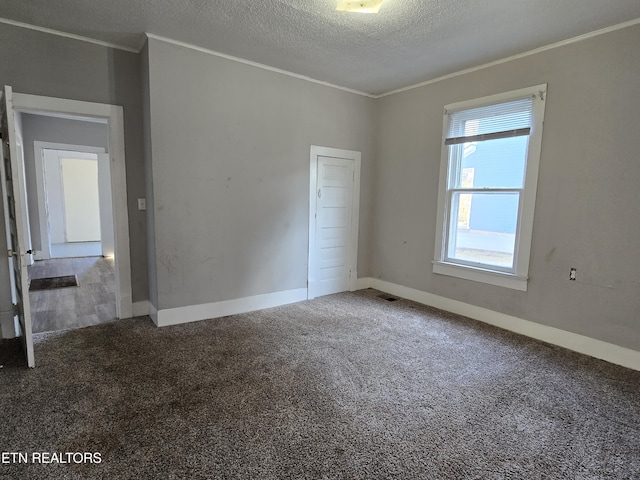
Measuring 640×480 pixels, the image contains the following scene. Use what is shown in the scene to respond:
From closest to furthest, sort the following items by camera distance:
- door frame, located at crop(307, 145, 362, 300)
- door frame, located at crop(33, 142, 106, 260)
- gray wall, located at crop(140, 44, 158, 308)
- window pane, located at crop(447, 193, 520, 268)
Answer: gray wall, located at crop(140, 44, 158, 308), window pane, located at crop(447, 193, 520, 268), door frame, located at crop(307, 145, 362, 300), door frame, located at crop(33, 142, 106, 260)

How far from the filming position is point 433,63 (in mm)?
3557

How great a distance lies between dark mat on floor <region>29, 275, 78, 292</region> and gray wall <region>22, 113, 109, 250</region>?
1936mm

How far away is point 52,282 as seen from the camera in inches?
197

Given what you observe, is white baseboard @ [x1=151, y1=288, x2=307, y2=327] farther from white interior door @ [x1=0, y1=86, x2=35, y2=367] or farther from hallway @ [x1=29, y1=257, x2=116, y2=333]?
white interior door @ [x1=0, y1=86, x2=35, y2=367]

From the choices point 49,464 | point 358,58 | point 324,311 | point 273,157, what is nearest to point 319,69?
point 358,58

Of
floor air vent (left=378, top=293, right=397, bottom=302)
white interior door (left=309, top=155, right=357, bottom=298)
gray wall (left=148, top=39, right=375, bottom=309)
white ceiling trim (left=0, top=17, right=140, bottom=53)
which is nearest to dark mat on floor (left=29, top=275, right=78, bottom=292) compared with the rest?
gray wall (left=148, top=39, right=375, bottom=309)

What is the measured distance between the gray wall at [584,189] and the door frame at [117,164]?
3.60m

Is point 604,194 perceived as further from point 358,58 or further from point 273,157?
point 273,157

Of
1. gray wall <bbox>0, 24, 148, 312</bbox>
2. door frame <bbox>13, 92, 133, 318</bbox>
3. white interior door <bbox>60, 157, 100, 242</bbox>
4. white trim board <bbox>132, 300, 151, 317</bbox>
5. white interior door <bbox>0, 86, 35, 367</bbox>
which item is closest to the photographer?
white interior door <bbox>0, 86, 35, 367</bbox>

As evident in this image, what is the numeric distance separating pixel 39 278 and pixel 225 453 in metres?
5.16

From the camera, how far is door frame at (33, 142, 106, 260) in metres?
6.28

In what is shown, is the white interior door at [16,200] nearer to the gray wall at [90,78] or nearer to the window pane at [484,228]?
the gray wall at [90,78]

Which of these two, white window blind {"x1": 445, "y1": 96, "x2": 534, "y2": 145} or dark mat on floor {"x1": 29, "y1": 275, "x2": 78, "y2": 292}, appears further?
dark mat on floor {"x1": 29, "y1": 275, "x2": 78, "y2": 292}

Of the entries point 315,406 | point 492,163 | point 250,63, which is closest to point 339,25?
point 250,63
